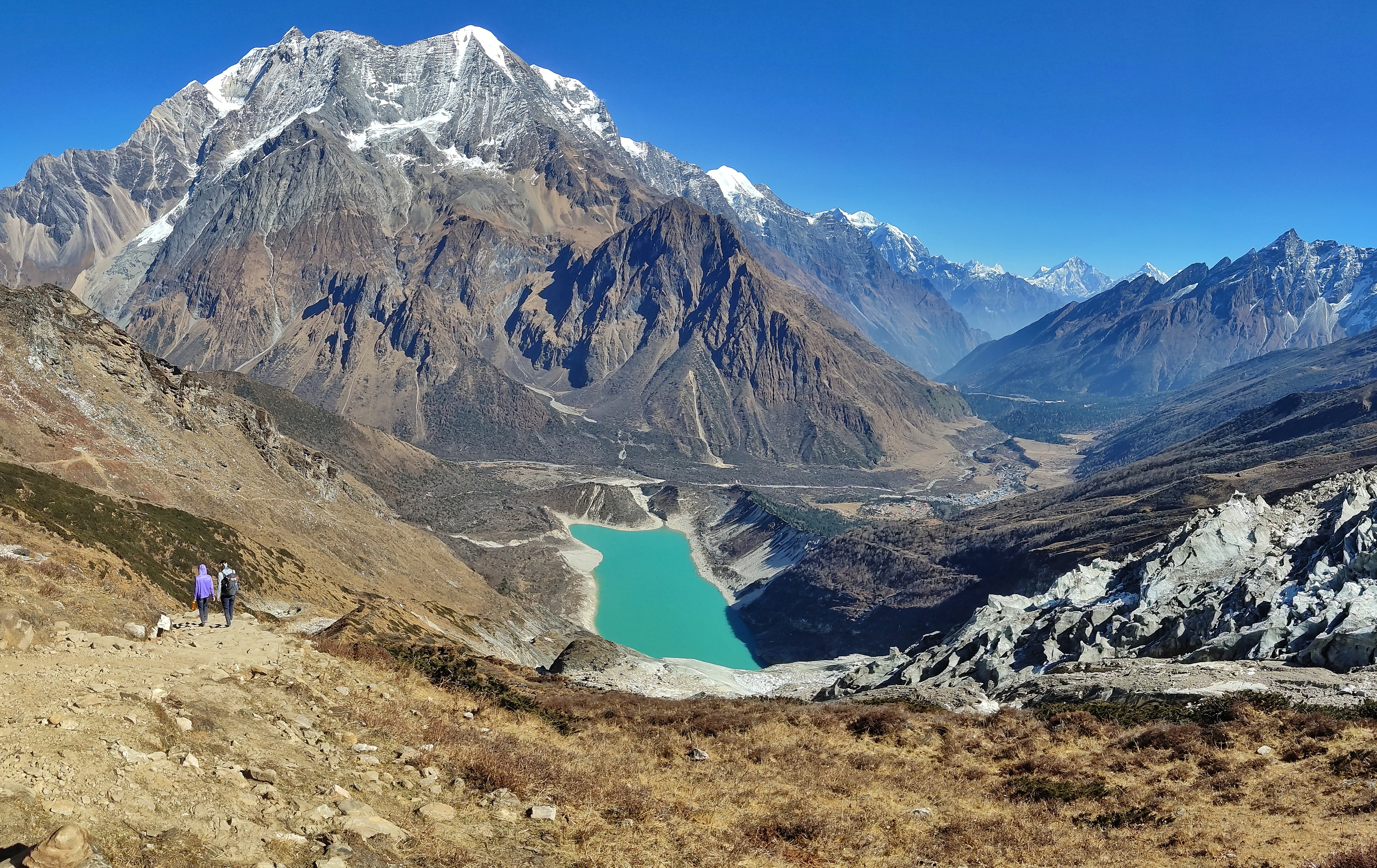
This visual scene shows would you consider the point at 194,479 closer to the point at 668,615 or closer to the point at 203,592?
the point at 203,592

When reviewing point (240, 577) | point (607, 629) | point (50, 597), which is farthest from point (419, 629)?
point (607, 629)

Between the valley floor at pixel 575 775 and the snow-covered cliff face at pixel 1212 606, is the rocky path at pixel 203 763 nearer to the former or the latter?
the valley floor at pixel 575 775

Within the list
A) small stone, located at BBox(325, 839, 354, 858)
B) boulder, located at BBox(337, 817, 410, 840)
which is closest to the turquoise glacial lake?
boulder, located at BBox(337, 817, 410, 840)

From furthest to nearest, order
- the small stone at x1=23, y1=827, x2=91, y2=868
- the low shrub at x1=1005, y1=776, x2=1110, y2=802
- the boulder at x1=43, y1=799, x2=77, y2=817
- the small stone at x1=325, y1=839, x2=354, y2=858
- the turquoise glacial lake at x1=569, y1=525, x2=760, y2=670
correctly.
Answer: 1. the turquoise glacial lake at x1=569, y1=525, x2=760, y2=670
2. the low shrub at x1=1005, y1=776, x2=1110, y2=802
3. the small stone at x1=325, y1=839, x2=354, y2=858
4. the boulder at x1=43, y1=799, x2=77, y2=817
5. the small stone at x1=23, y1=827, x2=91, y2=868

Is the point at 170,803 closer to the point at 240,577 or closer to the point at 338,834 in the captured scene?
the point at 338,834

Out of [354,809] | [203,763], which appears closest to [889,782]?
[354,809]

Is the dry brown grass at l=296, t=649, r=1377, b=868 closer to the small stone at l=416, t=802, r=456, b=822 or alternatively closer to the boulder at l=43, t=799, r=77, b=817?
the small stone at l=416, t=802, r=456, b=822
